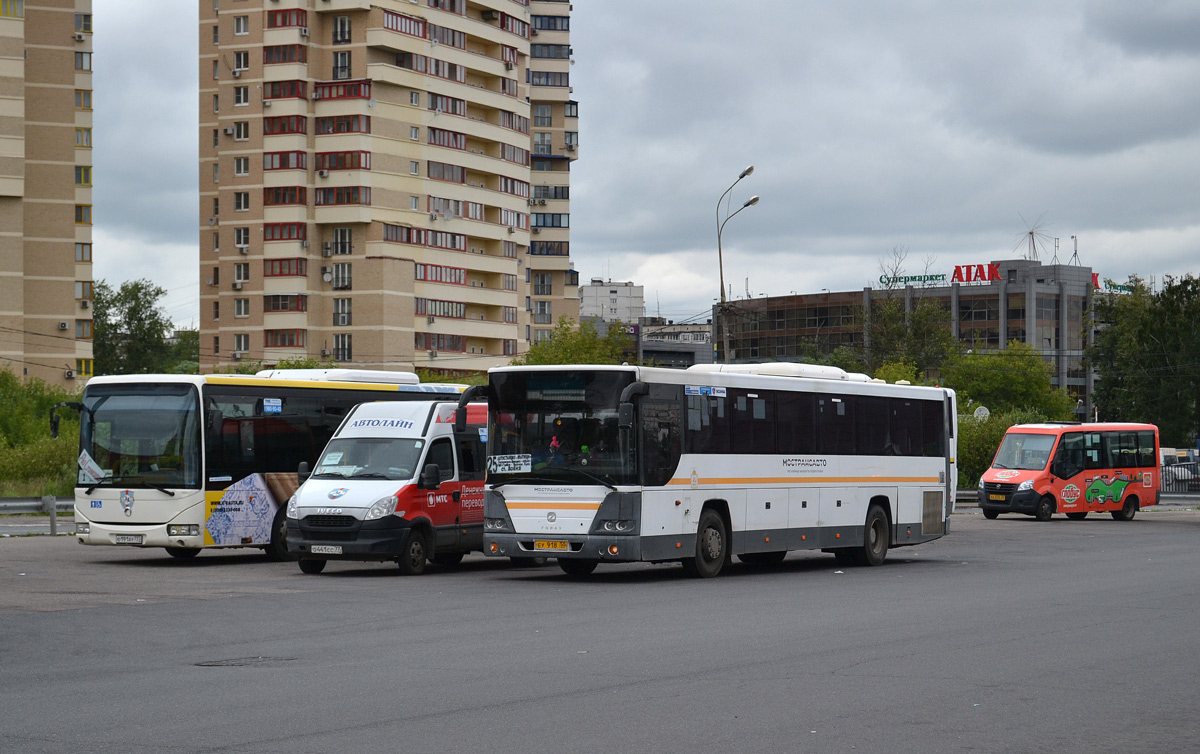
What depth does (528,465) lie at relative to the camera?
67.5 ft

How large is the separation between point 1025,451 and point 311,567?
28141 mm

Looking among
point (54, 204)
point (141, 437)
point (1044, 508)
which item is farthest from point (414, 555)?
point (54, 204)

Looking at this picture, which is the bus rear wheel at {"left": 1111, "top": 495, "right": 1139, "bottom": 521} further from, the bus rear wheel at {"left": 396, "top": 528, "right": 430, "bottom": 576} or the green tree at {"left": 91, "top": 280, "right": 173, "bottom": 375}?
the green tree at {"left": 91, "top": 280, "right": 173, "bottom": 375}

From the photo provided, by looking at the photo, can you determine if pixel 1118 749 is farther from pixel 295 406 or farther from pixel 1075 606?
pixel 295 406

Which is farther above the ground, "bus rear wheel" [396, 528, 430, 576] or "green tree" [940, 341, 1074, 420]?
"green tree" [940, 341, 1074, 420]

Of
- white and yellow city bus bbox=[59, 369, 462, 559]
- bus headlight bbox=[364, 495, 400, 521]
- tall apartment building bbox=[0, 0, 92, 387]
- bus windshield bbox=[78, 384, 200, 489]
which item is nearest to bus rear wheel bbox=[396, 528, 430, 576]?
bus headlight bbox=[364, 495, 400, 521]

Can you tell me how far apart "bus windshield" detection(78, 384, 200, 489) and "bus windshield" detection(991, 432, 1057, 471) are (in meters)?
28.2

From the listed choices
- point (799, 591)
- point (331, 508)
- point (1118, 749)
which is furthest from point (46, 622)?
point (1118, 749)

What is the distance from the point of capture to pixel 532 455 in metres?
20.6

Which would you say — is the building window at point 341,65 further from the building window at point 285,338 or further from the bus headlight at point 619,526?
the bus headlight at point 619,526

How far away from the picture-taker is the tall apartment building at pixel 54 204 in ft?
295

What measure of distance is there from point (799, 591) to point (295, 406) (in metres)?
10.4

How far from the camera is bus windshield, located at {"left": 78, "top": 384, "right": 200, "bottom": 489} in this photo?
2378cm

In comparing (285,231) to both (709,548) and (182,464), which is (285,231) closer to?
(182,464)
